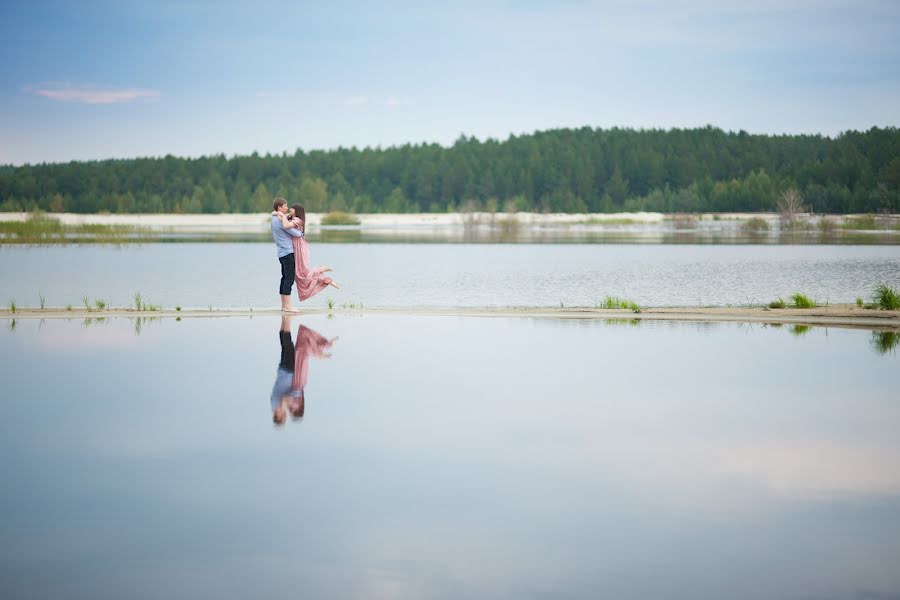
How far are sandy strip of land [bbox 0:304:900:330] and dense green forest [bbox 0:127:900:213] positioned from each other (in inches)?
3986

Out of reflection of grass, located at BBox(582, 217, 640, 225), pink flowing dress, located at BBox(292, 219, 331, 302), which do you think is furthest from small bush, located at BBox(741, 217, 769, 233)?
pink flowing dress, located at BBox(292, 219, 331, 302)

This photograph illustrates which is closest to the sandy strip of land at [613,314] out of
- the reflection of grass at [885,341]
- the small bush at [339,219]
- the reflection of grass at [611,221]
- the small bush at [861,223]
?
the reflection of grass at [885,341]

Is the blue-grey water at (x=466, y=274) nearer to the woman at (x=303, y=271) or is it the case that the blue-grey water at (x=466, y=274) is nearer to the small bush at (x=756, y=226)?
the woman at (x=303, y=271)

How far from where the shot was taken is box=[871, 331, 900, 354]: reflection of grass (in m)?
14.1

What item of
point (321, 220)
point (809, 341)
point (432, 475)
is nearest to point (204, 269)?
point (809, 341)

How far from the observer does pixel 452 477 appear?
730 cm

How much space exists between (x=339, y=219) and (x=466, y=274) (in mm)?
85373

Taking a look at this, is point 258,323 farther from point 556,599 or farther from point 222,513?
point 556,599

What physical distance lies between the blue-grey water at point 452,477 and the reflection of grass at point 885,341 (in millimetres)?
1344

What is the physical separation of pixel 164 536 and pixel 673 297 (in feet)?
69.6

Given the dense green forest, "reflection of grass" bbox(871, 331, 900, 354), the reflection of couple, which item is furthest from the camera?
the dense green forest

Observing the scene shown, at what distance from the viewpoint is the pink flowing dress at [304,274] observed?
18750 millimetres

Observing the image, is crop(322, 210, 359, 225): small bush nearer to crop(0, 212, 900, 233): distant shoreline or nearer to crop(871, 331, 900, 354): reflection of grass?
crop(0, 212, 900, 233): distant shoreline

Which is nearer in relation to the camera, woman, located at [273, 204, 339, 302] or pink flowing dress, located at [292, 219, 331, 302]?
woman, located at [273, 204, 339, 302]
